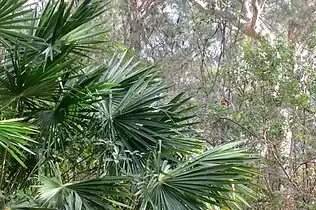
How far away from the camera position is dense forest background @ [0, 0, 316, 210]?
6.79 ft

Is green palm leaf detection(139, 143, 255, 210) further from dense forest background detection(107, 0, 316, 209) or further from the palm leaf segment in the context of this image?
dense forest background detection(107, 0, 316, 209)

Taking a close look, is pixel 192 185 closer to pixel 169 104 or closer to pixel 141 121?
pixel 141 121

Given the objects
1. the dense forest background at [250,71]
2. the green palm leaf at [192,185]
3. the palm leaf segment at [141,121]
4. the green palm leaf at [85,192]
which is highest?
the dense forest background at [250,71]

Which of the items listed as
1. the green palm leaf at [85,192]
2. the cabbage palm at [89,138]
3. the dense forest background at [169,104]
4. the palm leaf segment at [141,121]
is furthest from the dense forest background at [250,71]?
the green palm leaf at [85,192]

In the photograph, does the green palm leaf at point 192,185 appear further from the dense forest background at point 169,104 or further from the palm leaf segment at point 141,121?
the palm leaf segment at point 141,121

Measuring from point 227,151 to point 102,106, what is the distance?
796mm

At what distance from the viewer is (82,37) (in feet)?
8.29

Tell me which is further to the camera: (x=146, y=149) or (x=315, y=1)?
(x=315, y=1)

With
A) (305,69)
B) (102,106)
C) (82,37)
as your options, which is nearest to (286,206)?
(305,69)

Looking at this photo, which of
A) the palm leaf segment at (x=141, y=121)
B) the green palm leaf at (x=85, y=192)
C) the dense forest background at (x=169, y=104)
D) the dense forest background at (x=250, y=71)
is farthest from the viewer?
the dense forest background at (x=250, y=71)

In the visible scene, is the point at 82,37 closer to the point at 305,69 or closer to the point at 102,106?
the point at 102,106

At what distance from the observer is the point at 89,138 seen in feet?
7.76

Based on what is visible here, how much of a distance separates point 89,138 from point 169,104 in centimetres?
54

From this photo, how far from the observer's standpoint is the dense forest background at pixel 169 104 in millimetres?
2070
